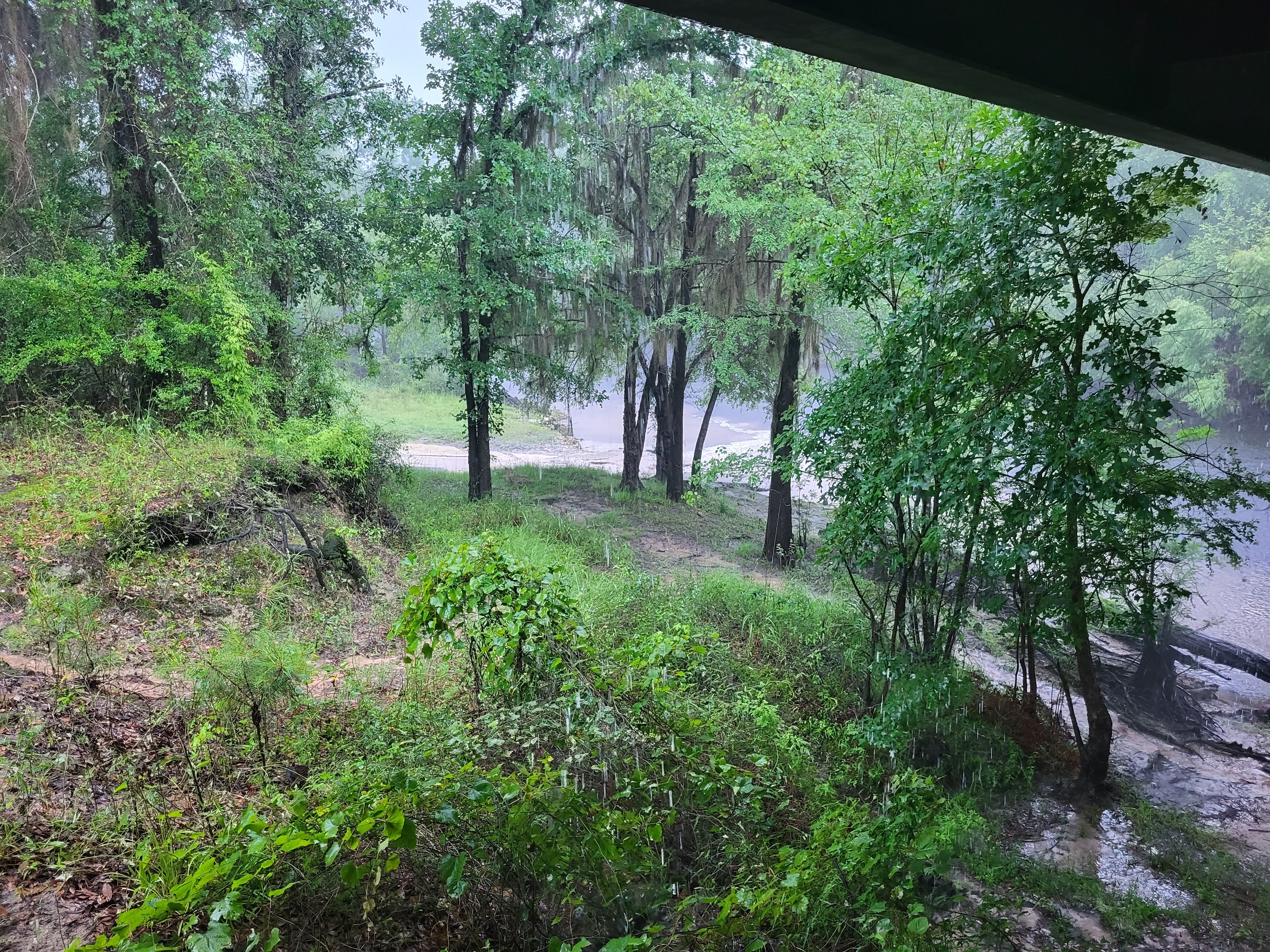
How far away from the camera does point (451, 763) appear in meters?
3.39

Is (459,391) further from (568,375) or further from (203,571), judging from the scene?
(203,571)

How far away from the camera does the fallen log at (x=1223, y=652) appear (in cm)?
679

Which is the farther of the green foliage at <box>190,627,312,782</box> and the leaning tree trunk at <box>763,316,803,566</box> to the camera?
the leaning tree trunk at <box>763,316,803,566</box>

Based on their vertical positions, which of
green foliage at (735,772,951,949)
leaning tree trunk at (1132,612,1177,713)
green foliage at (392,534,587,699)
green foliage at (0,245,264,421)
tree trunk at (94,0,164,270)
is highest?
tree trunk at (94,0,164,270)

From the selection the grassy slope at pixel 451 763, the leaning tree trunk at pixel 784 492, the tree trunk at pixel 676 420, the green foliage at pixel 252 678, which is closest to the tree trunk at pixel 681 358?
the tree trunk at pixel 676 420

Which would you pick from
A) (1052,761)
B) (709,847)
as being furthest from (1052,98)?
(1052,761)

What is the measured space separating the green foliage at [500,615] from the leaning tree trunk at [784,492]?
628 centimetres

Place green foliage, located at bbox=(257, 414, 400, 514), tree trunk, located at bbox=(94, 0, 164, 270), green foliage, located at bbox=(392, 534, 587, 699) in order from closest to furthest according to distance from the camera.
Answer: green foliage, located at bbox=(392, 534, 587, 699) → green foliage, located at bbox=(257, 414, 400, 514) → tree trunk, located at bbox=(94, 0, 164, 270)

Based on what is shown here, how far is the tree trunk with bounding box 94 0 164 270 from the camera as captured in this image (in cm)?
847

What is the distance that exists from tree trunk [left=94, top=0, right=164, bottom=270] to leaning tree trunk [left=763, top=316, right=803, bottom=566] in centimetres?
864

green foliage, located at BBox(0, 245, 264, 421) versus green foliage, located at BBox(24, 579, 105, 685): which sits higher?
green foliage, located at BBox(0, 245, 264, 421)

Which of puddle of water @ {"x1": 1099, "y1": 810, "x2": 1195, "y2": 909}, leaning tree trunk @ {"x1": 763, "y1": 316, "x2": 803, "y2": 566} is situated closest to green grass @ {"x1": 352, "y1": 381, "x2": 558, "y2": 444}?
leaning tree trunk @ {"x1": 763, "y1": 316, "x2": 803, "y2": 566}

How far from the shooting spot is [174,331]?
28.0 ft

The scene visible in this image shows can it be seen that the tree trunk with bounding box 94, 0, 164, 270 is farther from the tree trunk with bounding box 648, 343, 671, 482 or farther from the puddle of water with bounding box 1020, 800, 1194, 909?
the puddle of water with bounding box 1020, 800, 1194, 909
